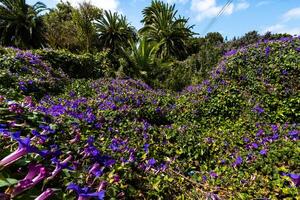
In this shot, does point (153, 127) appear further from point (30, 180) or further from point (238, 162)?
point (30, 180)

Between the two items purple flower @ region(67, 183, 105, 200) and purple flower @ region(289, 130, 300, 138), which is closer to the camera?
purple flower @ region(67, 183, 105, 200)

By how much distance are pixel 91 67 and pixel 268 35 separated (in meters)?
7.14

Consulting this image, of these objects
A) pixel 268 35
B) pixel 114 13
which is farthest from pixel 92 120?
pixel 114 13

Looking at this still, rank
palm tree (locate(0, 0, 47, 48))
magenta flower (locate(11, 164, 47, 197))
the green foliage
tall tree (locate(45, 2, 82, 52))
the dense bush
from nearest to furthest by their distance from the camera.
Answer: magenta flower (locate(11, 164, 47, 197)), the dense bush, the green foliage, tall tree (locate(45, 2, 82, 52)), palm tree (locate(0, 0, 47, 48))

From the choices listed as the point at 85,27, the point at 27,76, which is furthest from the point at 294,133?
the point at 85,27

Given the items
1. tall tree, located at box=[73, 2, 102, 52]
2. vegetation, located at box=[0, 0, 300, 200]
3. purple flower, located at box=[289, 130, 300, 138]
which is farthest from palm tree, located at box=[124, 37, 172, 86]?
purple flower, located at box=[289, 130, 300, 138]

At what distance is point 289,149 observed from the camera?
12.4 ft

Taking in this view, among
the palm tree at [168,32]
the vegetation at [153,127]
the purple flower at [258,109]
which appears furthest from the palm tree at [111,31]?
the purple flower at [258,109]

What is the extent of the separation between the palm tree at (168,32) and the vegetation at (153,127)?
8.46 metres

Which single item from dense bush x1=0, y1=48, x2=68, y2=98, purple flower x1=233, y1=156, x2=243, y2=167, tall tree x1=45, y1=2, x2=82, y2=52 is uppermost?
tall tree x1=45, y1=2, x2=82, y2=52

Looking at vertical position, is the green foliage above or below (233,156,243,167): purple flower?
above

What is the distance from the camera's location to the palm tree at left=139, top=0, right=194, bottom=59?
77.2ft

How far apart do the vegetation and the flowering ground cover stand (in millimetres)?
15

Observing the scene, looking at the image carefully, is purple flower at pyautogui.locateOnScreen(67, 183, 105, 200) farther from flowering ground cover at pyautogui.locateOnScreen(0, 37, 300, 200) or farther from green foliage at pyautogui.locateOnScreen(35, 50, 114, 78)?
green foliage at pyautogui.locateOnScreen(35, 50, 114, 78)
